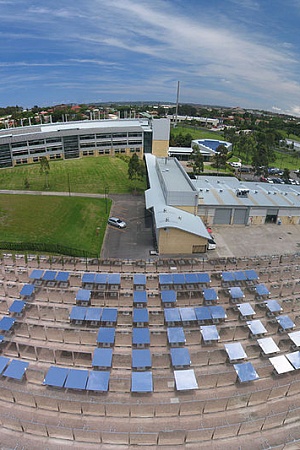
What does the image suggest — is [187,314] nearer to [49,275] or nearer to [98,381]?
[98,381]

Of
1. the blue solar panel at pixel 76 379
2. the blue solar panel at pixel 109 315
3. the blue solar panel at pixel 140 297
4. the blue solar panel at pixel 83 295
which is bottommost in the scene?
the blue solar panel at pixel 76 379

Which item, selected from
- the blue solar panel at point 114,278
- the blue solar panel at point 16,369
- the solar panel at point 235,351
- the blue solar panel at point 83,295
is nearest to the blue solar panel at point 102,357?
the blue solar panel at point 16,369

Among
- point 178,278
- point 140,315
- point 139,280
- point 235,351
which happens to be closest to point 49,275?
point 139,280

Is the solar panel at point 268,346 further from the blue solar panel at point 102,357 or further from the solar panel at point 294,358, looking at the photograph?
the blue solar panel at point 102,357

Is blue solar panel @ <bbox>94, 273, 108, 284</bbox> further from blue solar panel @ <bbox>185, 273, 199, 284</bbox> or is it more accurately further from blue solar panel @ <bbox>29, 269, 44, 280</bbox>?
blue solar panel @ <bbox>185, 273, 199, 284</bbox>

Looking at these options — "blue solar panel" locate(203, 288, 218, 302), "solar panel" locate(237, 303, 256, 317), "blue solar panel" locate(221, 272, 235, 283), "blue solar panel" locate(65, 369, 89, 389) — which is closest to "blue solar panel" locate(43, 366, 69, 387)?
"blue solar panel" locate(65, 369, 89, 389)
